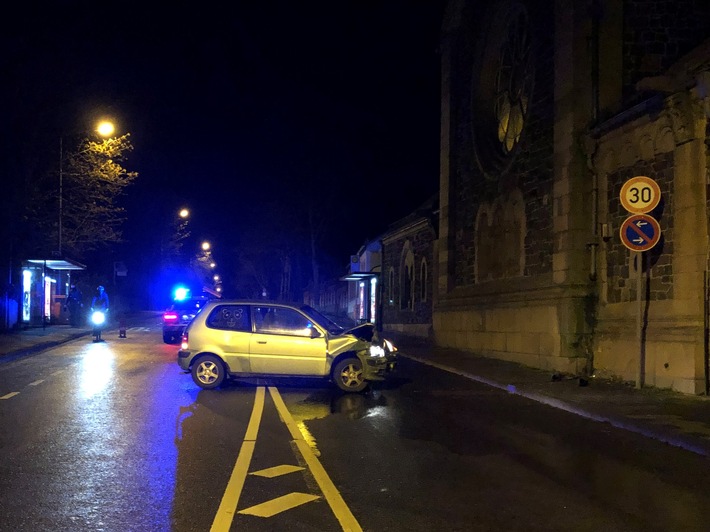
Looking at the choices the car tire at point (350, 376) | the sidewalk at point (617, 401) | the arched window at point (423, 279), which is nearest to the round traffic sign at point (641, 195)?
the sidewalk at point (617, 401)

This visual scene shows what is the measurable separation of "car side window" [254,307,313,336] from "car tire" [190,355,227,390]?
0.93m

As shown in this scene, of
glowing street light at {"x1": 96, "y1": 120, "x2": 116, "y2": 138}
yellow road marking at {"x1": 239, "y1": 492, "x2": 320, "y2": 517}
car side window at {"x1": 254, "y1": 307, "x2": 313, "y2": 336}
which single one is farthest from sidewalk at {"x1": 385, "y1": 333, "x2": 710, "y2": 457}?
glowing street light at {"x1": 96, "y1": 120, "x2": 116, "y2": 138}

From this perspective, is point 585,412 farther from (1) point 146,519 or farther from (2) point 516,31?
(2) point 516,31

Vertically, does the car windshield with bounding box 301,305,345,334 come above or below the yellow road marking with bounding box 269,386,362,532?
above

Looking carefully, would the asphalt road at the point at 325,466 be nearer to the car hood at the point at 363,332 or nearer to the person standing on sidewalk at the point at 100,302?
the car hood at the point at 363,332

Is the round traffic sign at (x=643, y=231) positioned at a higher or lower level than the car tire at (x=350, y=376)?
higher

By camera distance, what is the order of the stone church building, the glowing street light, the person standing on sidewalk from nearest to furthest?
the stone church building
the person standing on sidewalk
the glowing street light

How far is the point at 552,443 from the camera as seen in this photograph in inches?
328

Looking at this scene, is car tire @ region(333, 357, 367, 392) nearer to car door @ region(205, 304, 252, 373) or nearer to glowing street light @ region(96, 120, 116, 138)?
car door @ region(205, 304, 252, 373)

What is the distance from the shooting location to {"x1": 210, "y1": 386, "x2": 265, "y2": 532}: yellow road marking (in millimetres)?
5180

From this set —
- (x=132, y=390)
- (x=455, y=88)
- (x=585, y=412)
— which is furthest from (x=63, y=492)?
(x=455, y=88)

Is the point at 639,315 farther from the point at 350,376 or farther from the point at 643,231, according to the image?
the point at 350,376

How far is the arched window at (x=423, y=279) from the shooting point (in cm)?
2816

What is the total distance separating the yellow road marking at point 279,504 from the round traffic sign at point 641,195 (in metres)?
8.19
